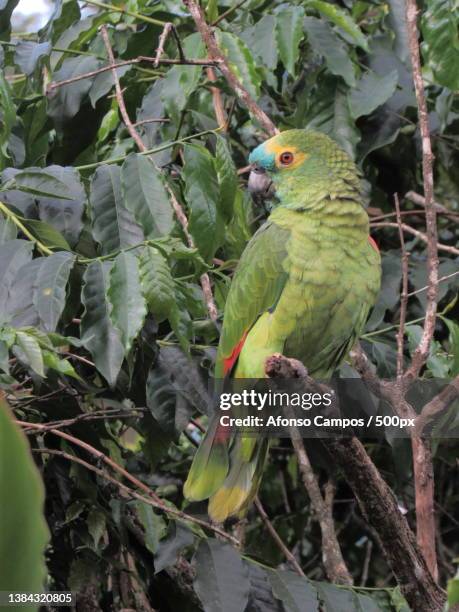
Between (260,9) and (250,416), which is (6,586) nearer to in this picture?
(250,416)

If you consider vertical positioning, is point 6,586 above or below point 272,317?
below

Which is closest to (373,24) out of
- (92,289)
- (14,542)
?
(92,289)

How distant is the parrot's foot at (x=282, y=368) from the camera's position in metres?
1.67

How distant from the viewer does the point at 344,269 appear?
2.03 metres

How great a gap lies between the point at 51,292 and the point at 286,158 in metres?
0.99

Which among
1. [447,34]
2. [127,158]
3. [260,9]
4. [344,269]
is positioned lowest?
[344,269]

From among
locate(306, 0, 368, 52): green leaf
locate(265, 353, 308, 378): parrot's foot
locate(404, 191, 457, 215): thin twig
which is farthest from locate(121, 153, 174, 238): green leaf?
locate(404, 191, 457, 215): thin twig

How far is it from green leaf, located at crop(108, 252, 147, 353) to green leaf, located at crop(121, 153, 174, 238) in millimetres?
153

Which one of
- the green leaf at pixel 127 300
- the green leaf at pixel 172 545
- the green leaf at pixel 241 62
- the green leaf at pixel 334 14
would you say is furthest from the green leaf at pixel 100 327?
the green leaf at pixel 334 14

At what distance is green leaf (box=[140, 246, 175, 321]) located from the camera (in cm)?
150

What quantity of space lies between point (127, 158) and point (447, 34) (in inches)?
37.1

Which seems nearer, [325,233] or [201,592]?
[201,592]

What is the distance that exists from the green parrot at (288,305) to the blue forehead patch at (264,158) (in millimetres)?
170

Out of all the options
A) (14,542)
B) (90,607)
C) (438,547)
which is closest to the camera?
(14,542)
